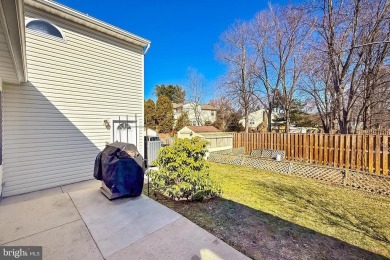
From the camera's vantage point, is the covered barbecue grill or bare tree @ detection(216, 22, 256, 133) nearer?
the covered barbecue grill

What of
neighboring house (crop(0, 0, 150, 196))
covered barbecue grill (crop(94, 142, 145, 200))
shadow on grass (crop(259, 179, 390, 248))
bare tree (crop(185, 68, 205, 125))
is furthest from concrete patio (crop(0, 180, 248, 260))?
bare tree (crop(185, 68, 205, 125))

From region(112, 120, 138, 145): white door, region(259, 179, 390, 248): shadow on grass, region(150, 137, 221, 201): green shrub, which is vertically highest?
region(112, 120, 138, 145): white door

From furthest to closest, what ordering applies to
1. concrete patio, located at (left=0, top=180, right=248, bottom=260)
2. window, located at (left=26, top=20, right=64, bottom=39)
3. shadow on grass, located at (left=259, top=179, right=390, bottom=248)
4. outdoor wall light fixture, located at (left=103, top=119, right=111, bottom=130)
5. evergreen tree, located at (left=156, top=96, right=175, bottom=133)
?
evergreen tree, located at (left=156, top=96, right=175, bottom=133)
outdoor wall light fixture, located at (left=103, top=119, right=111, bottom=130)
window, located at (left=26, top=20, right=64, bottom=39)
shadow on grass, located at (left=259, top=179, right=390, bottom=248)
concrete patio, located at (left=0, top=180, right=248, bottom=260)

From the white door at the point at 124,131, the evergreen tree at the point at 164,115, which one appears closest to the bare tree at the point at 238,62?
the evergreen tree at the point at 164,115

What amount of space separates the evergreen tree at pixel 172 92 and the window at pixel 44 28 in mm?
25961

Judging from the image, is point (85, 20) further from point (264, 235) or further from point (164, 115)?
point (164, 115)

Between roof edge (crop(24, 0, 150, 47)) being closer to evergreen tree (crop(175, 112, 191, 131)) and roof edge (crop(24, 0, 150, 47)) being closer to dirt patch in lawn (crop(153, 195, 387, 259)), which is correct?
dirt patch in lawn (crop(153, 195, 387, 259))

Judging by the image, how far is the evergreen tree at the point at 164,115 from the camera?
2483 cm

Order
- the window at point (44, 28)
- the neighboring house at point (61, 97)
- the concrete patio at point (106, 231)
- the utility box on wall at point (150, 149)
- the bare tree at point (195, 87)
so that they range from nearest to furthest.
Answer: the concrete patio at point (106, 231), the neighboring house at point (61, 97), the window at point (44, 28), the utility box on wall at point (150, 149), the bare tree at point (195, 87)

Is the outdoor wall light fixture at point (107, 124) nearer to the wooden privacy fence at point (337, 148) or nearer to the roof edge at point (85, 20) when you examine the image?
the roof edge at point (85, 20)

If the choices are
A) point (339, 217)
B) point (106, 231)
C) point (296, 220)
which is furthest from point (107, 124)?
point (339, 217)

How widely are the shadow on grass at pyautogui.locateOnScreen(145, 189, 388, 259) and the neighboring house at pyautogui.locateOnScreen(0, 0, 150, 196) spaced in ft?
12.4

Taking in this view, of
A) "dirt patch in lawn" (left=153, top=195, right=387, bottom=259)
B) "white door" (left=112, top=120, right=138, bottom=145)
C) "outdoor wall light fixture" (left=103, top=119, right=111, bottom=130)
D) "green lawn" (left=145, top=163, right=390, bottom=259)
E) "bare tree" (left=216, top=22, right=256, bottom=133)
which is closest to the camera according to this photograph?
"dirt patch in lawn" (left=153, top=195, right=387, bottom=259)

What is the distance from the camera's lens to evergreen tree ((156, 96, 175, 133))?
81.5 feet
